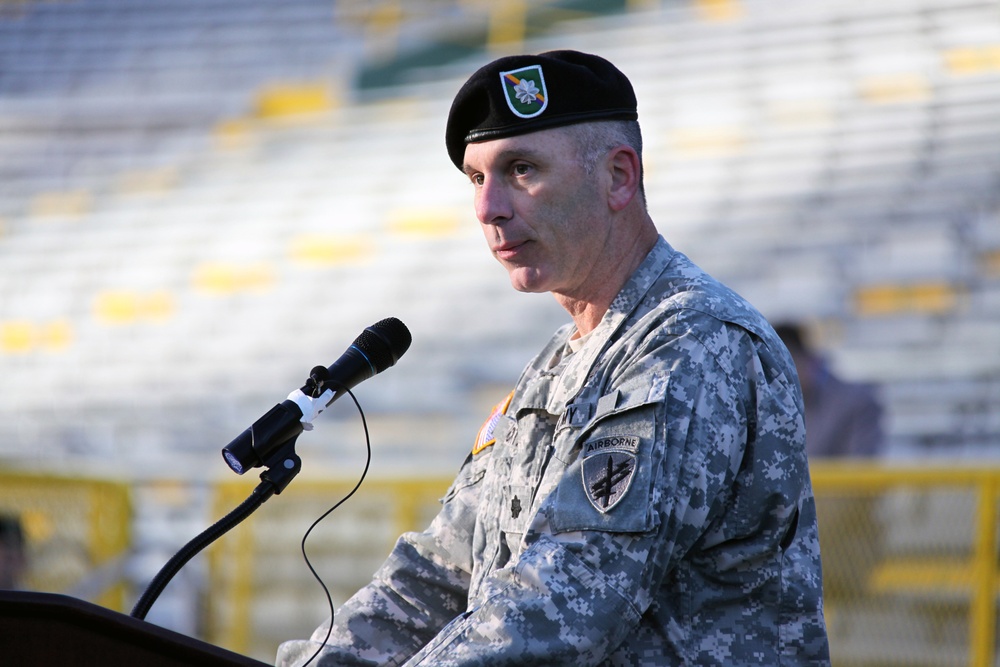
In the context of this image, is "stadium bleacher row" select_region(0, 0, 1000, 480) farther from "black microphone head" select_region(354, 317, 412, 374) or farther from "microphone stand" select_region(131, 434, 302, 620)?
"microphone stand" select_region(131, 434, 302, 620)

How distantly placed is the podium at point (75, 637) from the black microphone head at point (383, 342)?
0.52 m

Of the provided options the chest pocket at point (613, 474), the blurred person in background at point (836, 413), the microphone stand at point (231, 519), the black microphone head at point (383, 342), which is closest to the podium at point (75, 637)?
the microphone stand at point (231, 519)

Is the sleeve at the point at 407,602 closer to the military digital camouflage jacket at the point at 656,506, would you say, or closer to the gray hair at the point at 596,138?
the military digital camouflage jacket at the point at 656,506

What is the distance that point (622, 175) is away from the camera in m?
1.87

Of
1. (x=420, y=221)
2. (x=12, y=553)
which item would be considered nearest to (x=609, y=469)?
(x=12, y=553)

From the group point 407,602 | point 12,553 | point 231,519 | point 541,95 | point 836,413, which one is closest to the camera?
point 231,519

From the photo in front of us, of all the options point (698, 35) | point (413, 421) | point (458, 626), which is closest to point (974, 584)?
point (458, 626)

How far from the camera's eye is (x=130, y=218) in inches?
552

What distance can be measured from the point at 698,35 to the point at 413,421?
6219 mm

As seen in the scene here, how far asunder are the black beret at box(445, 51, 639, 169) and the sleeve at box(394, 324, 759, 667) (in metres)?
0.39

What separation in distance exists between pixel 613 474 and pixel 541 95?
57cm

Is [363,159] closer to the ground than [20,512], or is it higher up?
higher up

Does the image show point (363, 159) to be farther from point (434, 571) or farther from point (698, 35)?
point (434, 571)

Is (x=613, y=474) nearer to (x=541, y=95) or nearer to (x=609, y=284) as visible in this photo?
(x=609, y=284)
